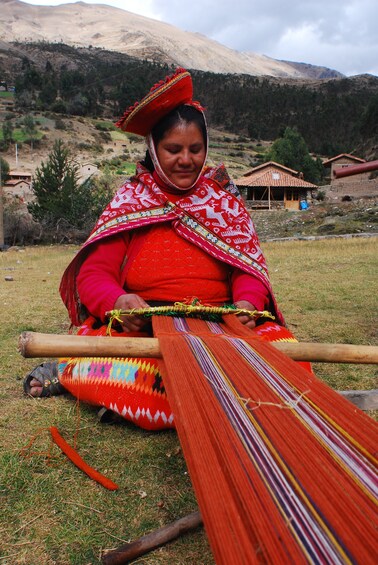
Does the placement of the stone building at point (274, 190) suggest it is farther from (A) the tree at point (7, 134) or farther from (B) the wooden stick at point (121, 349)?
(B) the wooden stick at point (121, 349)

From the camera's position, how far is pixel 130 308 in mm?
2479

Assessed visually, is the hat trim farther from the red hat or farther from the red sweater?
the red sweater

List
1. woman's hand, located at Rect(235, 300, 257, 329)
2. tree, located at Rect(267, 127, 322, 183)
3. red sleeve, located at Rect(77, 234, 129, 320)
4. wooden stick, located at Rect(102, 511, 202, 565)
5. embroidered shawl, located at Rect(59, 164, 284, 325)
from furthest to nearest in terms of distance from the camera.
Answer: tree, located at Rect(267, 127, 322, 183) < embroidered shawl, located at Rect(59, 164, 284, 325) < red sleeve, located at Rect(77, 234, 129, 320) < woman's hand, located at Rect(235, 300, 257, 329) < wooden stick, located at Rect(102, 511, 202, 565)

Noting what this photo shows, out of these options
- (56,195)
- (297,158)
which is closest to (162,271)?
(56,195)

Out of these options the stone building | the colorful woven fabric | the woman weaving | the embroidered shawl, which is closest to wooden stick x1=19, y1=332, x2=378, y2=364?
the colorful woven fabric

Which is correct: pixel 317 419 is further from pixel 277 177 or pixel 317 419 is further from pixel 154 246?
pixel 277 177

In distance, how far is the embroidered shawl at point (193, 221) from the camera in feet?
9.43

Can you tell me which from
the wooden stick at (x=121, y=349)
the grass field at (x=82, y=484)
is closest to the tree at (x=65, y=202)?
the grass field at (x=82, y=484)

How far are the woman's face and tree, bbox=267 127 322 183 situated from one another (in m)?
54.3

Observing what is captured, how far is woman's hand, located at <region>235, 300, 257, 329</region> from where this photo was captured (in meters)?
2.48

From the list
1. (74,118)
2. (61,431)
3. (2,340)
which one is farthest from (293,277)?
(74,118)

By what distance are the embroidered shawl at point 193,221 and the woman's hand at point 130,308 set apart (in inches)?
17.9

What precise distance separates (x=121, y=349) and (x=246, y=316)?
0.92 metres

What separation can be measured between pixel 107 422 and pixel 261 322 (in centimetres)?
97
